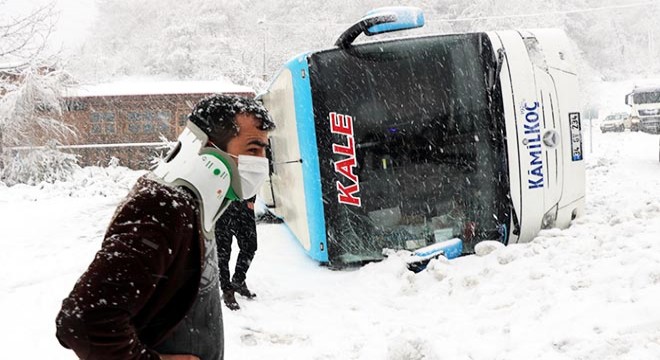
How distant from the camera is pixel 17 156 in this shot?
1841cm

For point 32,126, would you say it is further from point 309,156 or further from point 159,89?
point 309,156

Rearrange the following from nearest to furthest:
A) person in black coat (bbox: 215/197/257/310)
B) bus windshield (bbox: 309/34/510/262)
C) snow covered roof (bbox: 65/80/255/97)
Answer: person in black coat (bbox: 215/197/257/310) → bus windshield (bbox: 309/34/510/262) → snow covered roof (bbox: 65/80/255/97)

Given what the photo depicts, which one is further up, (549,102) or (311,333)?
(549,102)

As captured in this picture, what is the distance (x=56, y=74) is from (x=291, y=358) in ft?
57.2

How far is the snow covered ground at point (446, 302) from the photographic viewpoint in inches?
136

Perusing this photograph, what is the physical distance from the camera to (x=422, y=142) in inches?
216

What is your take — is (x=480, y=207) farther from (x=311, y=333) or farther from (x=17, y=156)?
(x=17, y=156)

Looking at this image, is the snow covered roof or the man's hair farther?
the snow covered roof

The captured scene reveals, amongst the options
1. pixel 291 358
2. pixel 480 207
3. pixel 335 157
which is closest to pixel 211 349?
pixel 291 358

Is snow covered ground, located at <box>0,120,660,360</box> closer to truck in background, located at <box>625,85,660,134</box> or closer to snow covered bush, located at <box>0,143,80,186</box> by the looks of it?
snow covered bush, located at <box>0,143,80,186</box>

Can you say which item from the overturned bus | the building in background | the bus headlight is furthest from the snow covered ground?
the building in background

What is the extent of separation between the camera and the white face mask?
1.66 m

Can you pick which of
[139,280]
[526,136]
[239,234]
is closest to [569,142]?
[526,136]

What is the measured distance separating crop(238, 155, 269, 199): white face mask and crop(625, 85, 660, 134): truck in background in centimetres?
2838
